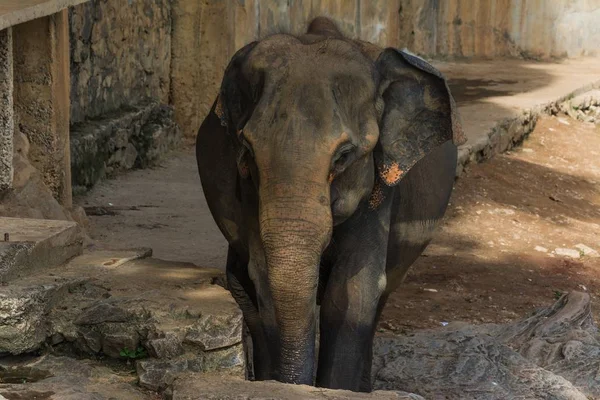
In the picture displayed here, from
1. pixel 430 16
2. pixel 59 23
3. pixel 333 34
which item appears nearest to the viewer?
pixel 333 34

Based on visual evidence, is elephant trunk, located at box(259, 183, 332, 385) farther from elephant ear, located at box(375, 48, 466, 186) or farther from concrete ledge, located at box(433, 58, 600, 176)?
concrete ledge, located at box(433, 58, 600, 176)

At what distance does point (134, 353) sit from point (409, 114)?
4.86 feet

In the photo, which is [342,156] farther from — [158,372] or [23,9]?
[23,9]

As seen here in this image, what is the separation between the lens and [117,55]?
10.5 meters

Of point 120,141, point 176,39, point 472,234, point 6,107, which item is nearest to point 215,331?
point 6,107

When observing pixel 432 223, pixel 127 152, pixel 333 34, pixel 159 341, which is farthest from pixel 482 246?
pixel 159 341

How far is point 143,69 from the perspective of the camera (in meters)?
11.2

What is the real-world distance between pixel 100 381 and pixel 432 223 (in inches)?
85.9

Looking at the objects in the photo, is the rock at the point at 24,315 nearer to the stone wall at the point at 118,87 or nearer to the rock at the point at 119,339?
the rock at the point at 119,339

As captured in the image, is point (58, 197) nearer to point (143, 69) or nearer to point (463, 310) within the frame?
point (463, 310)

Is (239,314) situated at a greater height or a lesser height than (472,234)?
greater

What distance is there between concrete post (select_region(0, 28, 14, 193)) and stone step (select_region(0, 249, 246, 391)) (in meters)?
1.88

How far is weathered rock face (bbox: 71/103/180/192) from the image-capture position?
30.3 ft

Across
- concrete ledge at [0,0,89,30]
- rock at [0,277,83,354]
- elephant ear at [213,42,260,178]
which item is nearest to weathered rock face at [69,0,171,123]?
concrete ledge at [0,0,89,30]
